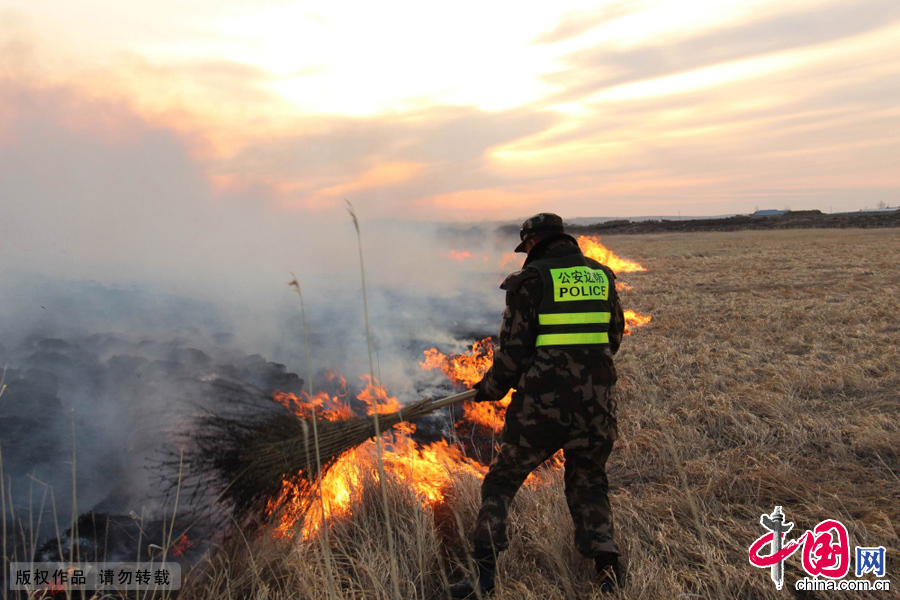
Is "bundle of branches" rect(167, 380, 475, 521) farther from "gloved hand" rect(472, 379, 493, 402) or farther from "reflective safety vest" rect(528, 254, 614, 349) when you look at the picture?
"reflective safety vest" rect(528, 254, 614, 349)

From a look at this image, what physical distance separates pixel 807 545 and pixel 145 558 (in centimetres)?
427

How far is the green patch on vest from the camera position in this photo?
297 centimetres

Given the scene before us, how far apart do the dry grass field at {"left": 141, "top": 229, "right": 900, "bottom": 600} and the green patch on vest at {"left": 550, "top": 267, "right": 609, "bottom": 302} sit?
40.3 inches

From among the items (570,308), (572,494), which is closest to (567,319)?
(570,308)

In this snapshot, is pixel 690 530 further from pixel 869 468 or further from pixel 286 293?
pixel 286 293

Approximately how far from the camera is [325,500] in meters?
3.66

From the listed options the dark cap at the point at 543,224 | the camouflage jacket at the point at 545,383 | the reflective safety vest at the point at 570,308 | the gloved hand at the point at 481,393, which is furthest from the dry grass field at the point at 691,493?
the dark cap at the point at 543,224

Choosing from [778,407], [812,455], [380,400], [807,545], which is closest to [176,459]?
[380,400]

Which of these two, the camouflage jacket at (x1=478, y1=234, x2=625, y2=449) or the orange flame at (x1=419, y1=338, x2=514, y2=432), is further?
the orange flame at (x1=419, y1=338, x2=514, y2=432)

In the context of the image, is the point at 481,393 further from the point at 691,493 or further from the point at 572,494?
the point at 691,493

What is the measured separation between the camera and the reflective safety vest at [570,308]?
2957 millimetres

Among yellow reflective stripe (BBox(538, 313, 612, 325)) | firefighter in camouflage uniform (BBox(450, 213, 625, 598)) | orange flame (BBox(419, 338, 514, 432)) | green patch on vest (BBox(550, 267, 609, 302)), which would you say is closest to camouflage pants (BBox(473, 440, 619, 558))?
firefighter in camouflage uniform (BBox(450, 213, 625, 598))

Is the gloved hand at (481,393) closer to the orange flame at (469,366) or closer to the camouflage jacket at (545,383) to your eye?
the camouflage jacket at (545,383)
